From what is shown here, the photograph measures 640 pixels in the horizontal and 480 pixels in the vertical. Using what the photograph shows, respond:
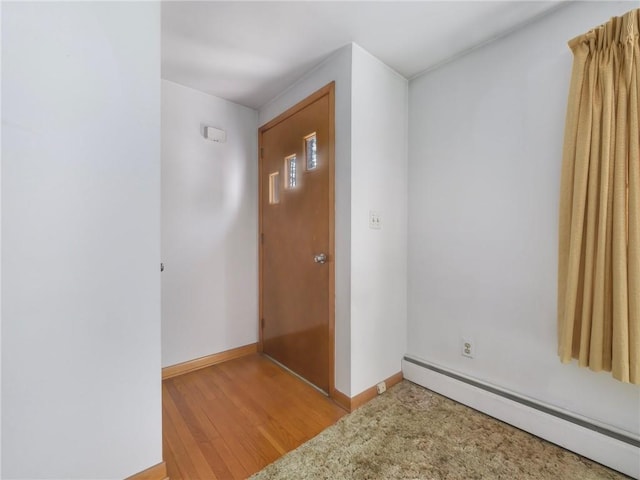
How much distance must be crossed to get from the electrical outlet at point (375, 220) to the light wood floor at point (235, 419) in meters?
1.20

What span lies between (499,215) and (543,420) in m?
1.12

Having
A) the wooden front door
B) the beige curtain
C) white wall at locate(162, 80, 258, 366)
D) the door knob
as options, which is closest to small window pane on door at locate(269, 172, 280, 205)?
the wooden front door

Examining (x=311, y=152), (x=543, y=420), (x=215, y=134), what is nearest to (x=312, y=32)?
(x=311, y=152)

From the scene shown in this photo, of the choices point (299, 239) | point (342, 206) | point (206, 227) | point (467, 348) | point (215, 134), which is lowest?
point (467, 348)

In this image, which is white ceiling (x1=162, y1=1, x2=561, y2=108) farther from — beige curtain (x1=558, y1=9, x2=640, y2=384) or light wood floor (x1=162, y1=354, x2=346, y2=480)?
light wood floor (x1=162, y1=354, x2=346, y2=480)

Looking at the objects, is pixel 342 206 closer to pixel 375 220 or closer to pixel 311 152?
pixel 375 220

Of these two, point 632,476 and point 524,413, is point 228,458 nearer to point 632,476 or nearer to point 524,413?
point 524,413

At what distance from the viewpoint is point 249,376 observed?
216 centimetres

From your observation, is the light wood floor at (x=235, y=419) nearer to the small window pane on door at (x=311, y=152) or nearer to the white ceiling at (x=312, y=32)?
the small window pane on door at (x=311, y=152)

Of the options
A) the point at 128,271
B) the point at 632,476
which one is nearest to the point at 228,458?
the point at 128,271

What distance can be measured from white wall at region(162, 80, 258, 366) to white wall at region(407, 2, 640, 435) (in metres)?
1.47

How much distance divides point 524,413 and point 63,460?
2.12 m

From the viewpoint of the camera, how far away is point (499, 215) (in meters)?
1.65

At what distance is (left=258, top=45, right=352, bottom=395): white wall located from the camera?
1.73 metres
